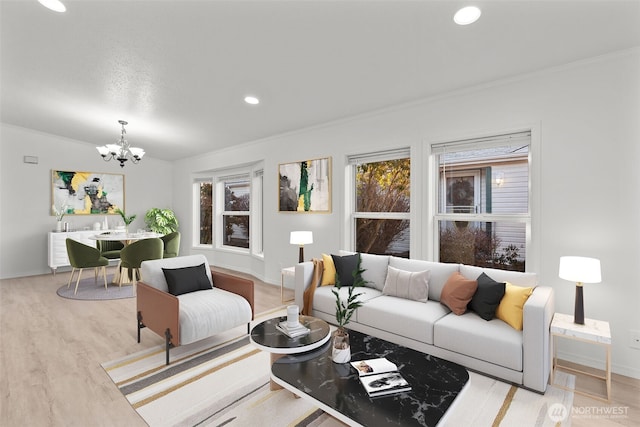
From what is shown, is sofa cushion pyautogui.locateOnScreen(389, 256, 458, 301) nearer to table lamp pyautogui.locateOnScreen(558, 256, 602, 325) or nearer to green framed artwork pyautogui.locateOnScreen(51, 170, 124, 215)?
table lamp pyautogui.locateOnScreen(558, 256, 602, 325)

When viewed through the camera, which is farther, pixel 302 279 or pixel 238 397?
pixel 302 279

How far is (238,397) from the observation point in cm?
219

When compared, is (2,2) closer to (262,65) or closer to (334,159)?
(262,65)

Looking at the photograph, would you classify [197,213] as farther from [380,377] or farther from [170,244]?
[380,377]

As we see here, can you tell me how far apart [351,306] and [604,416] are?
175 centimetres

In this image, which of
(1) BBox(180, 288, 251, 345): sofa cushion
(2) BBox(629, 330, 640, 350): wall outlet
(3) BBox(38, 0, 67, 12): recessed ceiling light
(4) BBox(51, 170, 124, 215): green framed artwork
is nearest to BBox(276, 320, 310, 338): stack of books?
(1) BBox(180, 288, 251, 345): sofa cushion

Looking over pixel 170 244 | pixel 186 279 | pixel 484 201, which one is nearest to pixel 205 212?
pixel 170 244

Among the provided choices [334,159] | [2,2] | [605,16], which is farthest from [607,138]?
[2,2]

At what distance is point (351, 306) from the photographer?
2035 millimetres

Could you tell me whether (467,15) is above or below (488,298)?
above

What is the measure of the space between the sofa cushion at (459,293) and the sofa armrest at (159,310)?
2.34 meters

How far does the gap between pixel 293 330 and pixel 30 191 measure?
653 centimetres

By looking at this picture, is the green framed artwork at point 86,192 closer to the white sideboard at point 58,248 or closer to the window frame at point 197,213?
the white sideboard at point 58,248

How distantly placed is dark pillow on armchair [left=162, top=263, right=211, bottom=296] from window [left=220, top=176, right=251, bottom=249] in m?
3.03
